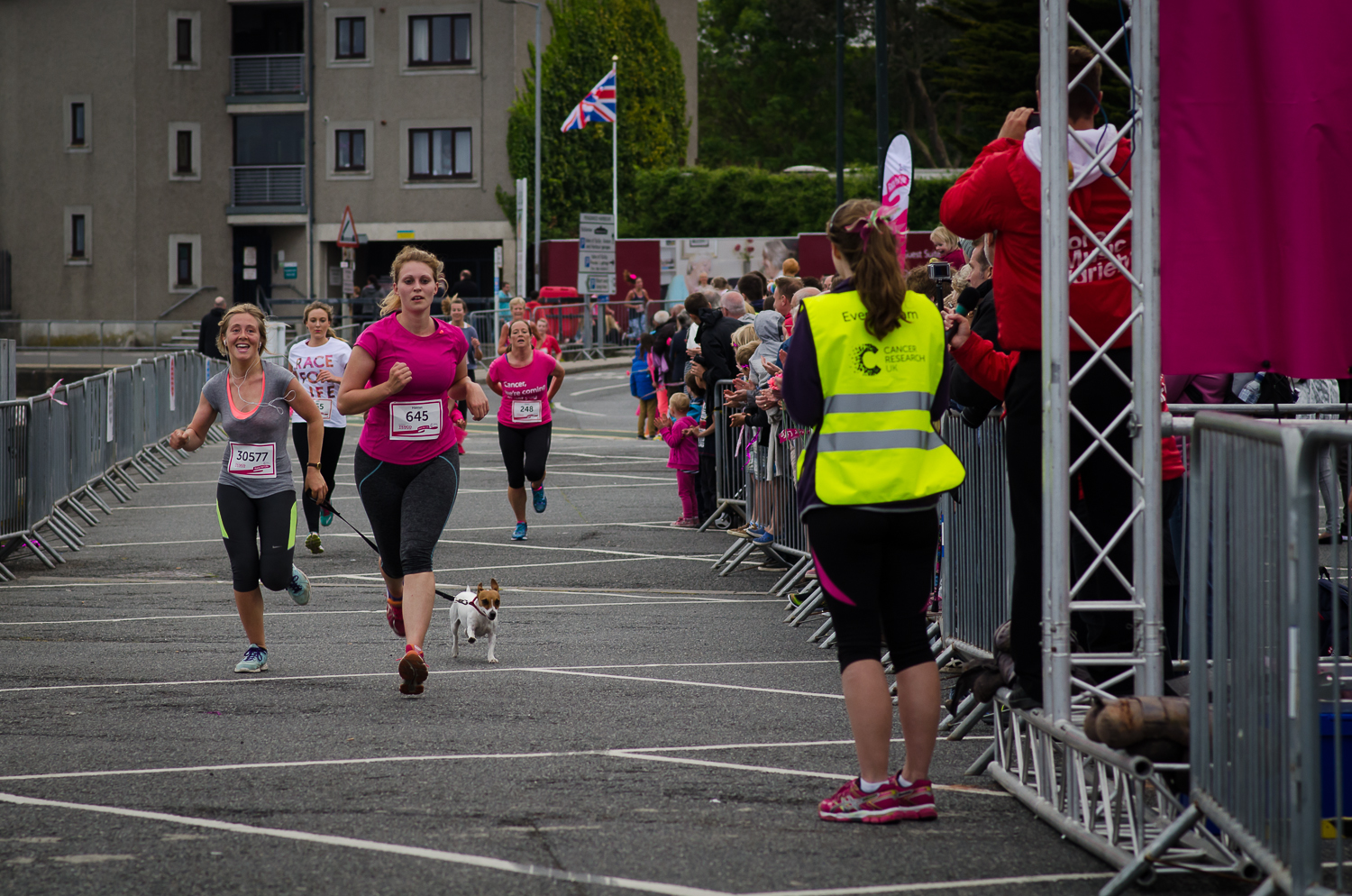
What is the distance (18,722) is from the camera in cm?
691

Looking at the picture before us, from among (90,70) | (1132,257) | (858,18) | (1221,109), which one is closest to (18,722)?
(1132,257)

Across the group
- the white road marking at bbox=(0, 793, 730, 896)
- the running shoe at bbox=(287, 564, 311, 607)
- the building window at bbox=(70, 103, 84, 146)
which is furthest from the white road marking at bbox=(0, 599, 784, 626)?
the building window at bbox=(70, 103, 84, 146)

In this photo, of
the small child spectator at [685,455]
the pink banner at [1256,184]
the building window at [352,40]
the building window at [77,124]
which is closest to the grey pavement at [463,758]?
the pink banner at [1256,184]

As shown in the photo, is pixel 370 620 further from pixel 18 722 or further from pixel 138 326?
pixel 138 326

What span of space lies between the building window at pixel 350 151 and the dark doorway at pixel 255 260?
352 centimetres

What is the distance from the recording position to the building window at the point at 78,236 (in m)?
51.9

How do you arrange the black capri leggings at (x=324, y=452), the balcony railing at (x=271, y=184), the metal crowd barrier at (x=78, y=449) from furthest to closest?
the balcony railing at (x=271, y=184)
the black capri leggings at (x=324, y=452)
the metal crowd barrier at (x=78, y=449)

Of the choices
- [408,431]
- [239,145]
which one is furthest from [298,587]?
[239,145]

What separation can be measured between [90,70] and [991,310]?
49.8m

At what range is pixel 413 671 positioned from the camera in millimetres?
7348

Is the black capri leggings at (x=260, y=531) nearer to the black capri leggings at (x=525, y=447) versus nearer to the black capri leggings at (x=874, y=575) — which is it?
the black capri leggings at (x=874, y=575)

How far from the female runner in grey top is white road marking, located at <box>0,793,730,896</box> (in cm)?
273

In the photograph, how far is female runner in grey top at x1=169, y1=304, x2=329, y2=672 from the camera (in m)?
8.31

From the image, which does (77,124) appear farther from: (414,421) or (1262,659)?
(1262,659)
